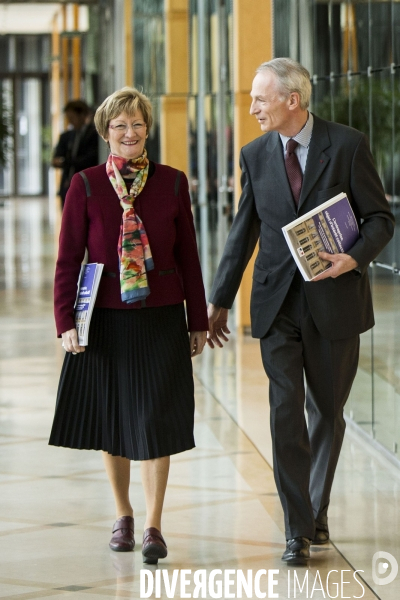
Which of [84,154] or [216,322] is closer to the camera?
[216,322]

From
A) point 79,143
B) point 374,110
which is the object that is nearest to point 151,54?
point 79,143

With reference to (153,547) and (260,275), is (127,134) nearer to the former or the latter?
(260,275)

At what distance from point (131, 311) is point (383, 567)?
4.25 feet

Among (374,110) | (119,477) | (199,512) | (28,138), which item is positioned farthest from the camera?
(28,138)

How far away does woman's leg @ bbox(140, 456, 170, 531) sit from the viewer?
13.3 ft

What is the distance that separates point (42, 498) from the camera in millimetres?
5016

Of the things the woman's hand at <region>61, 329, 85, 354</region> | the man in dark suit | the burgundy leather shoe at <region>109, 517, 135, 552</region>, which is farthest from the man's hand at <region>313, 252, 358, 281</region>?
the burgundy leather shoe at <region>109, 517, 135, 552</region>

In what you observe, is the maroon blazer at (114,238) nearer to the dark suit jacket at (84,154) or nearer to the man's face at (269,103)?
the man's face at (269,103)

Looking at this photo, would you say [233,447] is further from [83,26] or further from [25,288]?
[83,26]

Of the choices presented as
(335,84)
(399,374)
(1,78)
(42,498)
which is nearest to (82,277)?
(42,498)

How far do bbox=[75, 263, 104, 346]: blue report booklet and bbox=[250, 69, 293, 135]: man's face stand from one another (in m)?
0.77

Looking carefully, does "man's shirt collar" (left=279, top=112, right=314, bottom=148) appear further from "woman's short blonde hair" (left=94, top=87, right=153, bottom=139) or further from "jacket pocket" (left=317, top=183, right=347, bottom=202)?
"woman's short blonde hair" (left=94, top=87, right=153, bottom=139)

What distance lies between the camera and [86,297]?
3.92m

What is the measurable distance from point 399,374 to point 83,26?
22.9m
